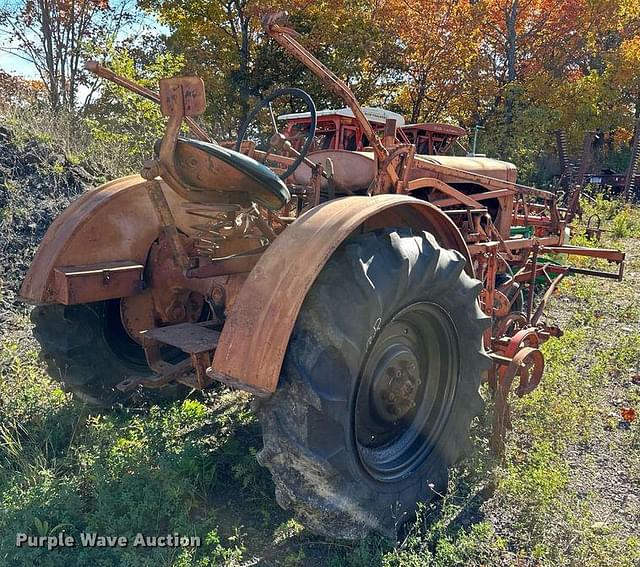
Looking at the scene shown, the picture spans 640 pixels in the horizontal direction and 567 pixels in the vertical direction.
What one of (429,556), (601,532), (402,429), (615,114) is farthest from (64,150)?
(615,114)

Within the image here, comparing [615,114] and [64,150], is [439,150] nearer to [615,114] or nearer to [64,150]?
[64,150]

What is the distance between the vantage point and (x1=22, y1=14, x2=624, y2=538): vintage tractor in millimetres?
2102

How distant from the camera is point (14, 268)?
487 cm

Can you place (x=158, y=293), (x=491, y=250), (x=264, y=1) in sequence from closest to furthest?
(x=158, y=293)
(x=491, y=250)
(x=264, y=1)

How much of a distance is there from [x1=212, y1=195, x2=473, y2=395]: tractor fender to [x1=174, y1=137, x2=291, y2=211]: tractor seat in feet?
1.06

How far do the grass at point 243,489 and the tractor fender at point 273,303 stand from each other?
85cm

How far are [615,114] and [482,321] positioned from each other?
808 inches

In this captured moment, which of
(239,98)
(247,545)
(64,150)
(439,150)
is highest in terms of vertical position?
(239,98)

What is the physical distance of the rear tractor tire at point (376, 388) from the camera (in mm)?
2100

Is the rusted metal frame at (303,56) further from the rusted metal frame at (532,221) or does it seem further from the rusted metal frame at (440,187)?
the rusted metal frame at (532,221)

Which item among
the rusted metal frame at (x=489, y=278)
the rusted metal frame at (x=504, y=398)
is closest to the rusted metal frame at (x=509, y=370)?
the rusted metal frame at (x=504, y=398)

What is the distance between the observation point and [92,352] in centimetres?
321

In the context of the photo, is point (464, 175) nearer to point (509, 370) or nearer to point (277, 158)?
point (277, 158)

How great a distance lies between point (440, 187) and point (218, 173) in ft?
5.88
